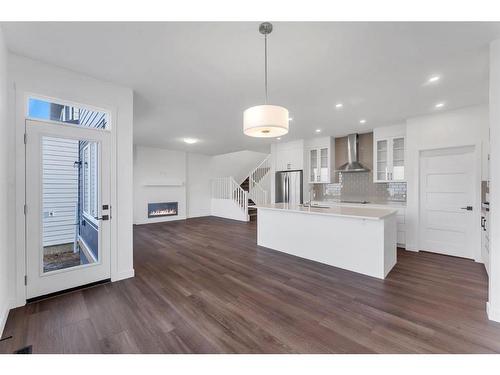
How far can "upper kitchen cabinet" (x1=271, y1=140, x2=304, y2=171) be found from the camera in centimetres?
652

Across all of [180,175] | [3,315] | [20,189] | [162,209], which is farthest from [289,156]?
[3,315]

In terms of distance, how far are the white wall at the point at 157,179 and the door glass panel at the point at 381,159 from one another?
6640 mm

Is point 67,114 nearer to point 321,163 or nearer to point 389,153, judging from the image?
point 321,163

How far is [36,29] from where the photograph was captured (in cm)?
194

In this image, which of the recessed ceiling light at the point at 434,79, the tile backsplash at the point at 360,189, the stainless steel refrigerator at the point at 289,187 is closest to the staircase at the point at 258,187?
the stainless steel refrigerator at the point at 289,187

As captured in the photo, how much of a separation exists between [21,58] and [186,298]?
327 cm

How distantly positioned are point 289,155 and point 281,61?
4485 mm

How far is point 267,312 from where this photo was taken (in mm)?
2254

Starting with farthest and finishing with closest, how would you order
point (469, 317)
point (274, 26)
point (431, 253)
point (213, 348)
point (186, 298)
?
point (431, 253) < point (186, 298) < point (469, 317) < point (274, 26) < point (213, 348)

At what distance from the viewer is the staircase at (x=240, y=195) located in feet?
27.4

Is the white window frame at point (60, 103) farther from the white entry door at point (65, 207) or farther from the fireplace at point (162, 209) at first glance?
the fireplace at point (162, 209)

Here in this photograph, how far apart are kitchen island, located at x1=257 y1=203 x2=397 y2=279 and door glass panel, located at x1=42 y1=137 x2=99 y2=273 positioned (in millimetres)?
2985

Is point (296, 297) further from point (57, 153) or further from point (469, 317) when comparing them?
point (57, 153)
